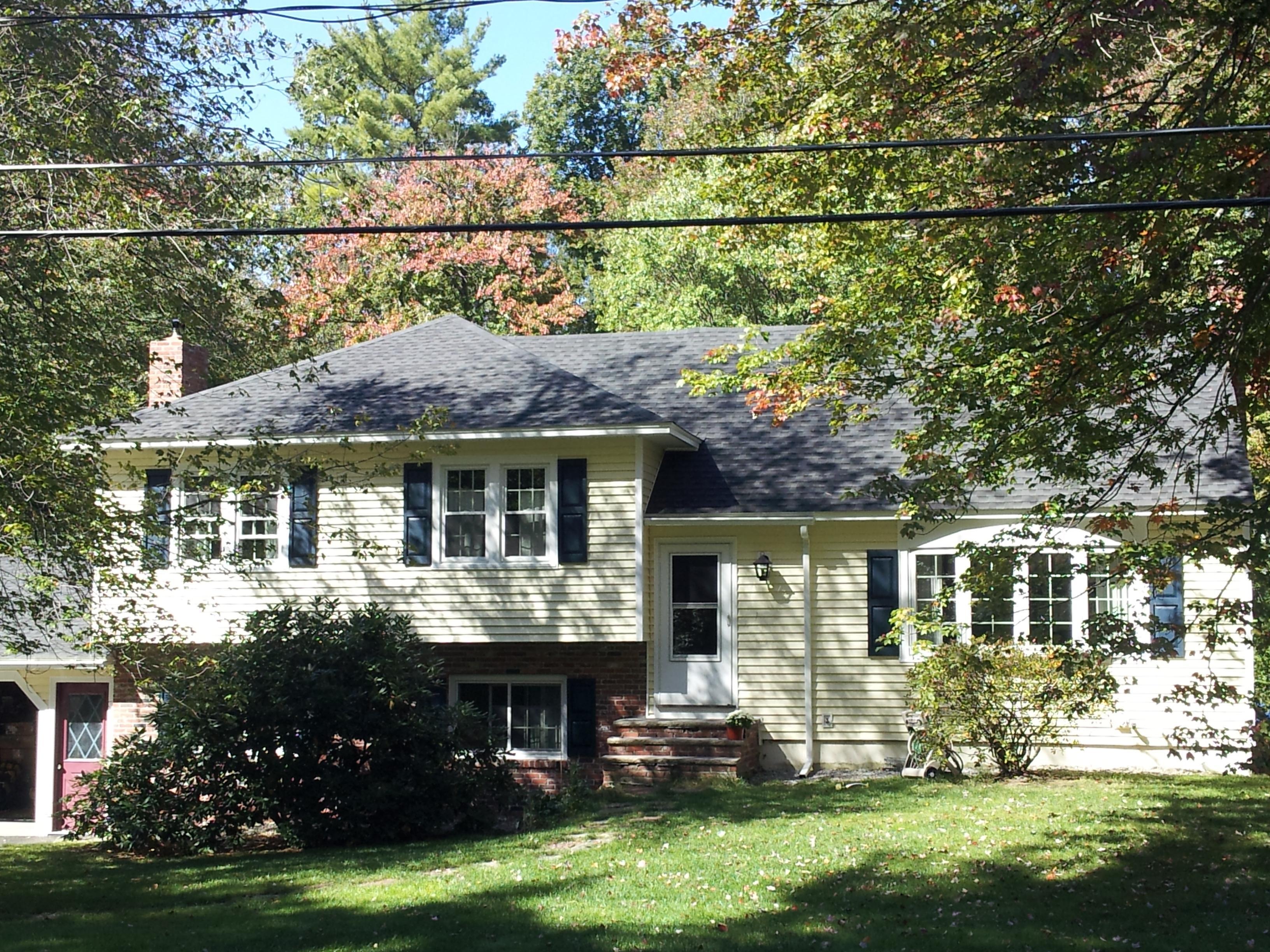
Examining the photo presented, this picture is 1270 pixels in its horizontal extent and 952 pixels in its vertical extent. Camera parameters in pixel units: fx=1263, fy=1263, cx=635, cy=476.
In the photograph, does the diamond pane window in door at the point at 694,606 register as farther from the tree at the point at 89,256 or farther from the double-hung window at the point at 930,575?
the tree at the point at 89,256

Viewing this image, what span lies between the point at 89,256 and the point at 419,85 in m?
31.3

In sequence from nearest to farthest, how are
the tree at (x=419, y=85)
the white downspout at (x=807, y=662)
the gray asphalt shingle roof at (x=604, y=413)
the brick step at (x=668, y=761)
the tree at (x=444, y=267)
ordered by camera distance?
the brick step at (x=668, y=761), the white downspout at (x=807, y=662), the gray asphalt shingle roof at (x=604, y=413), the tree at (x=444, y=267), the tree at (x=419, y=85)

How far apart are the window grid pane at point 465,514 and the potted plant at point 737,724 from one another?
12.6 ft

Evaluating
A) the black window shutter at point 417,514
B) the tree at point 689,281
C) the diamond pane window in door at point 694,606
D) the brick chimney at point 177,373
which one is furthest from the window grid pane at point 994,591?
the tree at point 689,281

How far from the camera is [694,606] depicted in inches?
672

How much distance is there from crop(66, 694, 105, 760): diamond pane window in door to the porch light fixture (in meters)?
9.80

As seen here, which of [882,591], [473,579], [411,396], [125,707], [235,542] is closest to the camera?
Answer: [473,579]

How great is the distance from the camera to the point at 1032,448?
9695 mm

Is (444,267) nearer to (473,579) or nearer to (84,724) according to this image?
(84,724)

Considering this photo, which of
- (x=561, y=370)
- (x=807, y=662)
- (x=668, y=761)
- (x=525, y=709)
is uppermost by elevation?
(x=561, y=370)

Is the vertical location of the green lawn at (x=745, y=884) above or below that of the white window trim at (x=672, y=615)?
below

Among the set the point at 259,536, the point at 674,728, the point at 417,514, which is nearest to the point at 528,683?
the point at 674,728

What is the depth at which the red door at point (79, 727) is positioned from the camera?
1845 cm

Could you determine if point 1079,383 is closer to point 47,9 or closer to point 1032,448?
point 1032,448
